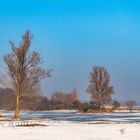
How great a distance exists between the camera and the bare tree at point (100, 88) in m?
77.3

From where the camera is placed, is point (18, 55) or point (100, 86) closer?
point (18, 55)

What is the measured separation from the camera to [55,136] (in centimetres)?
1694

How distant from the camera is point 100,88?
78.4 metres

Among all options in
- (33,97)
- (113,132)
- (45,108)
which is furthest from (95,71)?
(113,132)

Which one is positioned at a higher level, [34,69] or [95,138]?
[34,69]

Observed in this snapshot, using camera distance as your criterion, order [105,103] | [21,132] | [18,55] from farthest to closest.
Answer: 1. [105,103]
2. [18,55]
3. [21,132]

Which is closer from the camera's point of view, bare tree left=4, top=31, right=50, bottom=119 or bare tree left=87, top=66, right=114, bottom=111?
bare tree left=4, top=31, right=50, bottom=119

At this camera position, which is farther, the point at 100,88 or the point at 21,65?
the point at 100,88

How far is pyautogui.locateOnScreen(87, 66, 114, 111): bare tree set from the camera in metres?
77.3

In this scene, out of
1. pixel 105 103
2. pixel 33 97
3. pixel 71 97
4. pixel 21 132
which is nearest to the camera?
pixel 21 132

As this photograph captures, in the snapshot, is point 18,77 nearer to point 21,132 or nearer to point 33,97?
point 33,97

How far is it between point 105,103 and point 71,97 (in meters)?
65.6

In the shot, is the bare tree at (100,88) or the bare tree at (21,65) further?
the bare tree at (100,88)

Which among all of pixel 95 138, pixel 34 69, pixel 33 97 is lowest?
pixel 95 138
